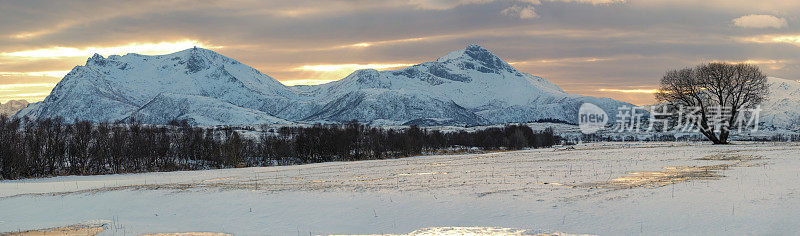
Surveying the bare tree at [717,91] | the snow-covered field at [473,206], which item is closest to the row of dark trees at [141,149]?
the snow-covered field at [473,206]

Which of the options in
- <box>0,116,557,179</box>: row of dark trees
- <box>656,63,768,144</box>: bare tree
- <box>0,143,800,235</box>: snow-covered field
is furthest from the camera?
<box>0,116,557,179</box>: row of dark trees

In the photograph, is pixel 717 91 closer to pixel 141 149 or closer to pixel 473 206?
pixel 473 206

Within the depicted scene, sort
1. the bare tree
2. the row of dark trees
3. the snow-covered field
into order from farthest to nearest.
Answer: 1. the row of dark trees
2. the bare tree
3. the snow-covered field

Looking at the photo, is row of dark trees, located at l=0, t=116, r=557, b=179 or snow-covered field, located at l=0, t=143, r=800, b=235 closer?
snow-covered field, located at l=0, t=143, r=800, b=235

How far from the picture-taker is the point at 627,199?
24203mm

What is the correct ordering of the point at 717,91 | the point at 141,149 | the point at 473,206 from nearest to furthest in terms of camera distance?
the point at 473,206
the point at 717,91
the point at 141,149

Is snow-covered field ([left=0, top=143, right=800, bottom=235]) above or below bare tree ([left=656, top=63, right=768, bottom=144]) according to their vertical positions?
below

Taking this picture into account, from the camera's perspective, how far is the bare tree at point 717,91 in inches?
3118

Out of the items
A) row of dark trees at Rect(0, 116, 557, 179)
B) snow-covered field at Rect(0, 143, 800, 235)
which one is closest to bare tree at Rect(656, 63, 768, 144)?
snow-covered field at Rect(0, 143, 800, 235)

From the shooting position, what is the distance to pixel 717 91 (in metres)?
81.2

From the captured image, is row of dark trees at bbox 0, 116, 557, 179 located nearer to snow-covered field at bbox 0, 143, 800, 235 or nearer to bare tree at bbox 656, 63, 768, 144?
snow-covered field at bbox 0, 143, 800, 235

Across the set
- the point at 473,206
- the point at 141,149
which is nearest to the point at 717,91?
the point at 473,206

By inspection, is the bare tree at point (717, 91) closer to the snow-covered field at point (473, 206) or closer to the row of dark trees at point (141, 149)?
the snow-covered field at point (473, 206)

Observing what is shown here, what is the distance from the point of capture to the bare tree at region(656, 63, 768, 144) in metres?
79.2
